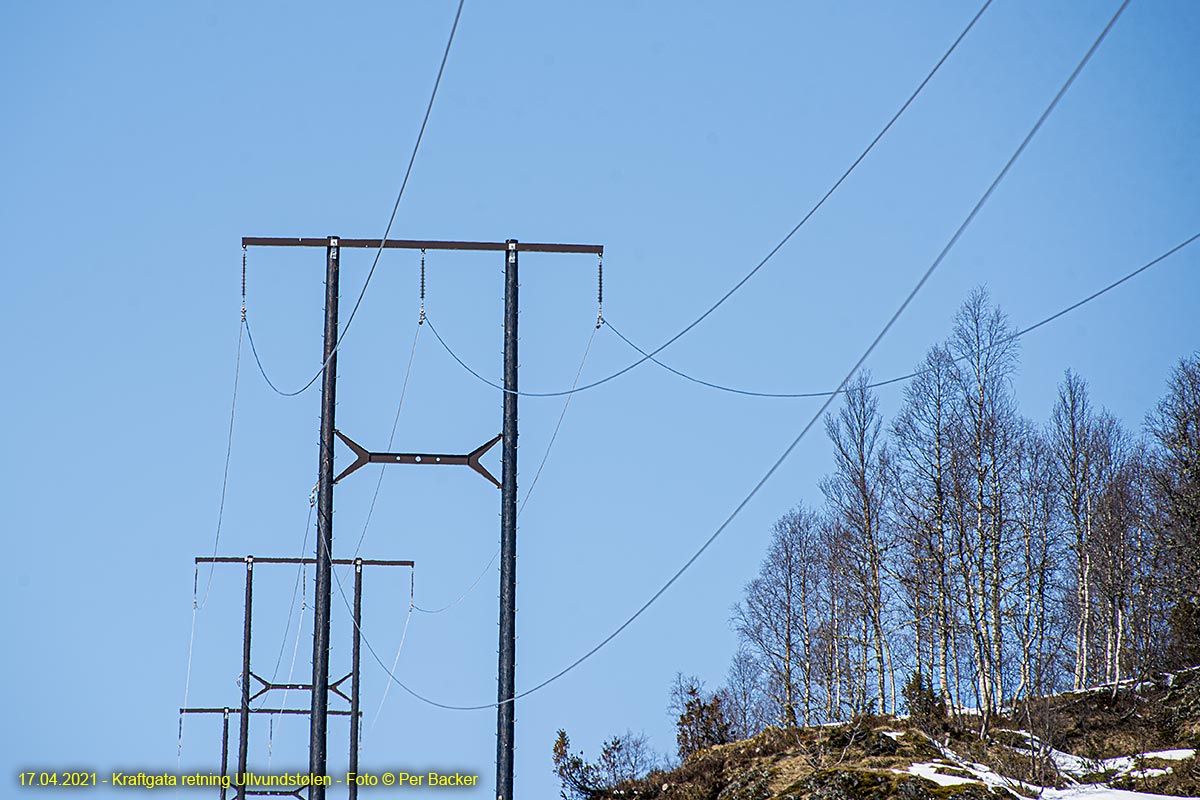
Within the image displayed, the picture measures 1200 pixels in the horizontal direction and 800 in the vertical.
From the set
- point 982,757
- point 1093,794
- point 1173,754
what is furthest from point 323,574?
point 1173,754

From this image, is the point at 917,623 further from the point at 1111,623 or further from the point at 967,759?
the point at 967,759

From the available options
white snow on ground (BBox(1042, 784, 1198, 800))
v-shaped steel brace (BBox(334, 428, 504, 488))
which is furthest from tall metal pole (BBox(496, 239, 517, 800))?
white snow on ground (BBox(1042, 784, 1198, 800))

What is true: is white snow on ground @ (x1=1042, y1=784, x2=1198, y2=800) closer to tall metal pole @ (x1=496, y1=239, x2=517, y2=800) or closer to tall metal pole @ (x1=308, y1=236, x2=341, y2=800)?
tall metal pole @ (x1=496, y1=239, x2=517, y2=800)

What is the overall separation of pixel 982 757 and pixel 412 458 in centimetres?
1298

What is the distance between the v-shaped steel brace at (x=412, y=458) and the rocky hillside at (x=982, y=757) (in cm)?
781

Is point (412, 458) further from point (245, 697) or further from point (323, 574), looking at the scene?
point (245, 697)

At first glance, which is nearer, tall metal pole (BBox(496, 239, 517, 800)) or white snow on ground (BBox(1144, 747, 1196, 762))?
tall metal pole (BBox(496, 239, 517, 800))

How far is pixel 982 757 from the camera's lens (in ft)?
88.3

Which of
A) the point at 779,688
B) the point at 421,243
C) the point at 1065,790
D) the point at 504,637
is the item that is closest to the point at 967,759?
the point at 1065,790

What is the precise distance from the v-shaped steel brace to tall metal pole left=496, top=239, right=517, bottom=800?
1.74ft

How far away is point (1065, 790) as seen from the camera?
75.9 feet

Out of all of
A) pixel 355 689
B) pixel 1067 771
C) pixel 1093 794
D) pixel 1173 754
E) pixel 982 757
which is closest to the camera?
pixel 1093 794

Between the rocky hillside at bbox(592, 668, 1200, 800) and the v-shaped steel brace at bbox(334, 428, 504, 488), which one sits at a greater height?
the v-shaped steel brace at bbox(334, 428, 504, 488)

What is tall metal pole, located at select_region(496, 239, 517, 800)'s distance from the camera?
18109 millimetres
